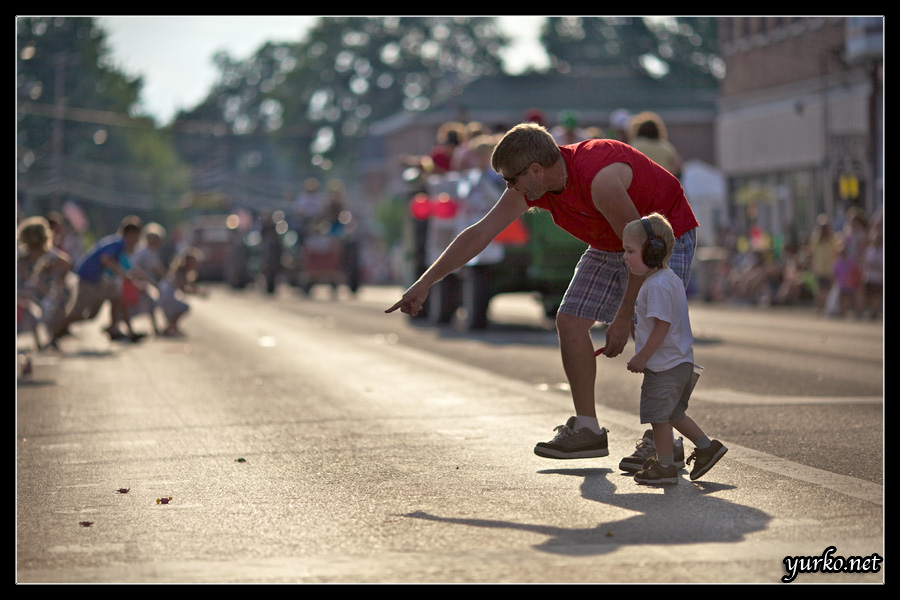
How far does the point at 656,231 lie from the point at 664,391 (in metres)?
0.65

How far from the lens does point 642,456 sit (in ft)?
21.2

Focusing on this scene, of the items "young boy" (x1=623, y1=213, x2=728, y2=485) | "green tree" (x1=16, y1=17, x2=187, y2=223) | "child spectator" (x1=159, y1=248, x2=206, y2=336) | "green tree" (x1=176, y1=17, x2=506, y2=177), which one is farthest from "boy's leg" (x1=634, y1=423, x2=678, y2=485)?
"green tree" (x1=176, y1=17, x2=506, y2=177)

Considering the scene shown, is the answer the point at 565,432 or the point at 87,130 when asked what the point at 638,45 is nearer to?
the point at 87,130

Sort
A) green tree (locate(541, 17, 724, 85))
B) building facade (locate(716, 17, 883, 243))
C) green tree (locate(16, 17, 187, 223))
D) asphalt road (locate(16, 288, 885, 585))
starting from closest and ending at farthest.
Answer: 1. asphalt road (locate(16, 288, 885, 585))
2. building facade (locate(716, 17, 883, 243))
3. green tree (locate(16, 17, 187, 223))
4. green tree (locate(541, 17, 724, 85))

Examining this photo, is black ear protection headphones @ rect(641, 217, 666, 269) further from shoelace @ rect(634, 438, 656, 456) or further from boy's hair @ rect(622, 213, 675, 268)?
shoelace @ rect(634, 438, 656, 456)

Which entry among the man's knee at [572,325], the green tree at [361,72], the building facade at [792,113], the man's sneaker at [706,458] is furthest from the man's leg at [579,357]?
the green tree at [361,72]

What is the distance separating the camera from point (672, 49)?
8281cm

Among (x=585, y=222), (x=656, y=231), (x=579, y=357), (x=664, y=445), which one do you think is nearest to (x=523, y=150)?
(x=585, y=222)

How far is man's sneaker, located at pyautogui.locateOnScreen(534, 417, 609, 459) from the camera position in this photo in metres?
6.78

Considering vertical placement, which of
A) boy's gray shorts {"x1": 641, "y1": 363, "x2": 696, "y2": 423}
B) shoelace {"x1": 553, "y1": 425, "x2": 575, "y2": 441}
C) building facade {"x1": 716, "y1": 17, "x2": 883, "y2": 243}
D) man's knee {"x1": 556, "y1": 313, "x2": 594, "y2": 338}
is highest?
building facade {"x1": 716, "y1": 17, "x2": 883, "y2": 243}

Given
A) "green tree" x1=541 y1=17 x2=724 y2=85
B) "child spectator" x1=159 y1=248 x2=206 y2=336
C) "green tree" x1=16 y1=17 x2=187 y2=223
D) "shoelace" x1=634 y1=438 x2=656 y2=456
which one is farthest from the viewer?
"green tree" x1=541 y1=17 x2=724 y2=85

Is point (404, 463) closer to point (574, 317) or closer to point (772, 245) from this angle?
point (574, 317)
